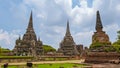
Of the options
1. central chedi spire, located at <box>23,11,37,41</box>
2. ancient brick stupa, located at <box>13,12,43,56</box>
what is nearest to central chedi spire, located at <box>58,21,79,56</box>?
ancient brick stupa, located at <box>13,12,43,56</box>

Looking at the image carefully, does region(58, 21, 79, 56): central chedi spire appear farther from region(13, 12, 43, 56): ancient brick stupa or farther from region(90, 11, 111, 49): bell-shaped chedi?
region(90, 11, 111, 49): bell-shaped chedi

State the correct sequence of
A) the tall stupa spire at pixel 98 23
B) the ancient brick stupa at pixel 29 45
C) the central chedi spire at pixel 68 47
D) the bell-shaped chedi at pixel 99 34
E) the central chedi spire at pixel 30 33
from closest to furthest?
1. the bell-shaped chedi at pixel 99 34
2. the tall stupa spire at pixel 98 23
3. the ancient brick stupa at pixel 29 45
4. the central chedi spire at pixel 30 33
5. the central chedi spire at pixel 68 47

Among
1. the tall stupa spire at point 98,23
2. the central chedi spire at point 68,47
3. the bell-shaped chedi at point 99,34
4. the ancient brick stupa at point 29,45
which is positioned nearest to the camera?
the bell-shaped chedi at point 99,34

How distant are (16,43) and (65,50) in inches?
690

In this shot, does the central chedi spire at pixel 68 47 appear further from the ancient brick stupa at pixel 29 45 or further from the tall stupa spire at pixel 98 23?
the tall stupa spire at pixel 98 23

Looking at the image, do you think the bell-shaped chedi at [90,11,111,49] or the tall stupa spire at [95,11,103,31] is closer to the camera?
the bell-shaped chedi at [90,11,111,49]

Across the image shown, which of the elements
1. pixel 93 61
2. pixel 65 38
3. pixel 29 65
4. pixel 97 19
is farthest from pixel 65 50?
pixel 29 65

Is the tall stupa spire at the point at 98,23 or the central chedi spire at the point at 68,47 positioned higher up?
the tall stupa spire at the point at 98,23

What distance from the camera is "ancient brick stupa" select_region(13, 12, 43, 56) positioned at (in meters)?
64.8

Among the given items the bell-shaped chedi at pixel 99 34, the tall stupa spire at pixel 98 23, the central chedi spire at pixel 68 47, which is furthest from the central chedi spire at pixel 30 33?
the tall stupa spire at pixel 98 23

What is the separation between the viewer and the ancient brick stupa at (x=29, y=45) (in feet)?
213

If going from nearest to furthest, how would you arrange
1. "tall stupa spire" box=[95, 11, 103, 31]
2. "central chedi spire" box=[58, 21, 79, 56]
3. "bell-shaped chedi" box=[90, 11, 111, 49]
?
"bell-shaped chedi" box=[90, 11, 111, 49] < "tall stupa spire" box=[95, 11, 103, 31] < "central chedi spire" box=[58, 21, 79, 56]

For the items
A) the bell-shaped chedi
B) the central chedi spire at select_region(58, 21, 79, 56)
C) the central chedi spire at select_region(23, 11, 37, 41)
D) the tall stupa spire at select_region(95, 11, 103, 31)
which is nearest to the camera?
the bell-shaped chedi

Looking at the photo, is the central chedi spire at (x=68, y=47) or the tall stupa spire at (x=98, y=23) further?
the central chedi spire at (x=68, y=47)
